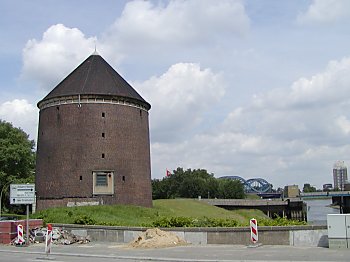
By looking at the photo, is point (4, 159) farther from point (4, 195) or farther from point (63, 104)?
point (63, 104)

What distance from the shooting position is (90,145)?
49250 mm

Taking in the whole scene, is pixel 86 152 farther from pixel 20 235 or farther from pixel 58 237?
pixel 20 235

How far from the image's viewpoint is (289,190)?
481 ft

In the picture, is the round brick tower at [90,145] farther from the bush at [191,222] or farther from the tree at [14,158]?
the bush at [191,222]

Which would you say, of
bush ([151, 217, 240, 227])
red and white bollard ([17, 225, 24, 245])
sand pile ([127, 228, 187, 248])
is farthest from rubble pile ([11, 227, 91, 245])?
bush ([151, 217, 240, 227])

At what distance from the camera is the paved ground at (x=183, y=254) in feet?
55.7

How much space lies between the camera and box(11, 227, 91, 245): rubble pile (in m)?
25.2

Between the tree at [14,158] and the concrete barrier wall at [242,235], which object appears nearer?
the concrete barrier wall at [242,235]

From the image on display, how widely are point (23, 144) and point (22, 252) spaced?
4620 cm

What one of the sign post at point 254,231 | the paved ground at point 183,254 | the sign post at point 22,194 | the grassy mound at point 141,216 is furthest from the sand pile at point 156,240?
the sign post at point 22,194

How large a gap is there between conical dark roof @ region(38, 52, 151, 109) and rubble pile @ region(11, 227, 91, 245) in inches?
984

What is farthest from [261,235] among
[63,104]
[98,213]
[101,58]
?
[101,58]

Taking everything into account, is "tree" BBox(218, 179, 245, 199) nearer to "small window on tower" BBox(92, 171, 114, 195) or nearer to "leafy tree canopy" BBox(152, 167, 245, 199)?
"leafy tree canopy" BBox(152, 167, 245, 199)

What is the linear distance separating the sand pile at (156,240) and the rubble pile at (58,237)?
3.77 metres
